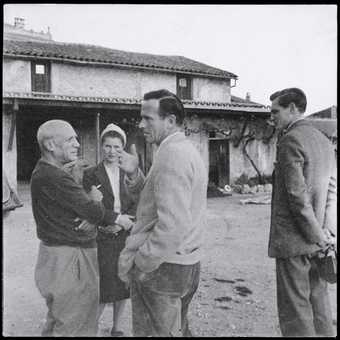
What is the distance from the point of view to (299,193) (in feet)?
8.34

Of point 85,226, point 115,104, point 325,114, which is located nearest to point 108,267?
point 85,226

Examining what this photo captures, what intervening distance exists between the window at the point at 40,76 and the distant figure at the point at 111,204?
489 inches

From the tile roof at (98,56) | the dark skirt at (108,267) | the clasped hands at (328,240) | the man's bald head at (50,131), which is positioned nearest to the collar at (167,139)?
the man's bald head at (50,131)

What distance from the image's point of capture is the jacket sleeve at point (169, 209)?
2021mm

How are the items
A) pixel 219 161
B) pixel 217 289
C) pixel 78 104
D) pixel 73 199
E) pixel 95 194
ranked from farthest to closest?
1. pixel 219 161
2. pixel 78 104
3. pixel 217 289
4. pixel 95 194
5. pixel 73 199

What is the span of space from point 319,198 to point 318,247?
313 millimetres

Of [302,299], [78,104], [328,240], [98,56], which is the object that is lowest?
[302,299]

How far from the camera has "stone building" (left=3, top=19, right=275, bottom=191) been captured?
995 centimetres

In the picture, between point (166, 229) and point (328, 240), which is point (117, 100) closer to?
point (328, 240)

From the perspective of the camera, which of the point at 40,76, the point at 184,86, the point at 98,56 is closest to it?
the point at 40,76

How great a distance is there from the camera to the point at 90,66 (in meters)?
14.9

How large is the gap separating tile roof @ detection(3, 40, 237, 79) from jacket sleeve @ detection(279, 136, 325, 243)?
504 inches

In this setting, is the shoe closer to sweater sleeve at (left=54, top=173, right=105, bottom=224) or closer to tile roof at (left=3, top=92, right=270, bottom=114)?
sweater sleeve at (left=54, top=173, right=105, bottom=224)

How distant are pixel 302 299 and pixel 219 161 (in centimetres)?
Result: 1123
